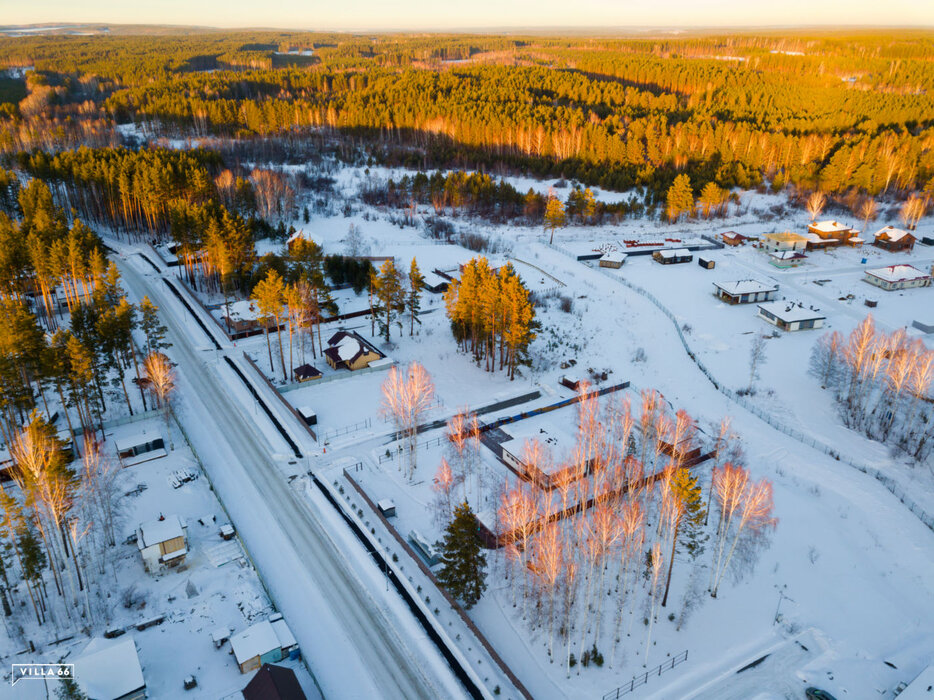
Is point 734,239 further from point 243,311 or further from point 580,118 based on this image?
point 580,118

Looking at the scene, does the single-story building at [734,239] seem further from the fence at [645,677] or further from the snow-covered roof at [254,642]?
the snow-covered roof at [254,642]

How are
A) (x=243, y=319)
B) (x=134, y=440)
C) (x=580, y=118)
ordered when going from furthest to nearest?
1. (x=580, y=118)
2. (x=243, y=319)
3. (x=134, y=440)

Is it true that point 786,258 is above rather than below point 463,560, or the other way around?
below

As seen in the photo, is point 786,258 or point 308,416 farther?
point 786,258

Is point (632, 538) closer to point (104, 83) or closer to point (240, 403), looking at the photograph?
point (240, 403)

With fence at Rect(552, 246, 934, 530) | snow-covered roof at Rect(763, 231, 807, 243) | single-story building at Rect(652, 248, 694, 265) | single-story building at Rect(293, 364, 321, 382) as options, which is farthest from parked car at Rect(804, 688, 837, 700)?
snow-covered roof at Rect(763, 231, 807, 243)

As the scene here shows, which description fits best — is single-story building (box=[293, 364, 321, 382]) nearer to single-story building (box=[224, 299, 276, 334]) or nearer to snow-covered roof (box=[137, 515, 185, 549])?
single-story building (box=[224, 299, 276, 334])
